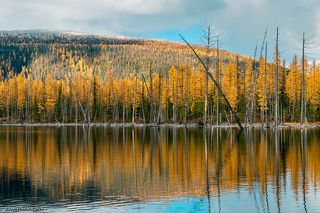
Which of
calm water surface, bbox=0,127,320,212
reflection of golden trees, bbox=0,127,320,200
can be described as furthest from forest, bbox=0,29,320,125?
calm water surface, bbox=0,127,320,212

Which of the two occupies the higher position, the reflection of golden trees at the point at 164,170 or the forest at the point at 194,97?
the forest at the point at 194,97

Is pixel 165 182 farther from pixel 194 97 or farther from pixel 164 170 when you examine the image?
pixel 194 97

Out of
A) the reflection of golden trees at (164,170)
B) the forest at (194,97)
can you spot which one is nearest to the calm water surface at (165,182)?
the reflection of golden trees at (164,170)

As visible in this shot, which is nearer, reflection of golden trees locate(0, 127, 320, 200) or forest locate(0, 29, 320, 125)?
reflection of golden trees locate(0, 127, 320, 200)

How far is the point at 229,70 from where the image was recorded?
110m

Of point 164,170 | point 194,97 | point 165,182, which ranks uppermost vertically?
point 194,97

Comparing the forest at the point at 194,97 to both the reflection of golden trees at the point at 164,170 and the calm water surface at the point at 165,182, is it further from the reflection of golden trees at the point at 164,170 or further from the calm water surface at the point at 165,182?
the calm water surface at the point at 165,182

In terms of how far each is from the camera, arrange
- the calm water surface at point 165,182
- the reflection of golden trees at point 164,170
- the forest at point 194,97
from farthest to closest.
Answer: the forest at point 194,97, the reflection of golden trees at point 164,170, the calm water surface at point 165,182

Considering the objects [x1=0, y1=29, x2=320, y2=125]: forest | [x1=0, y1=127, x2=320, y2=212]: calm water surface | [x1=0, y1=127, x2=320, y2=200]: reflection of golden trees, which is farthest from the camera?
[x1=0, y1=29, x2=320, y2=125]: forest

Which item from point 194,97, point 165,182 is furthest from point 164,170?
point 194,97

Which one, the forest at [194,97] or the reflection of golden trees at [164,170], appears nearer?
the reflection of golden trees at [164,170]

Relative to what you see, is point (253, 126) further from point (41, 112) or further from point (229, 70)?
point (41, 112)

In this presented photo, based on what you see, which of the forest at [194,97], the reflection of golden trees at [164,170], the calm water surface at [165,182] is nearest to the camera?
the calm water surface at [165,182]

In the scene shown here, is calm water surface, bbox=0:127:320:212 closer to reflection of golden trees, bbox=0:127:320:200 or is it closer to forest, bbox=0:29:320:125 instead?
reflection of golden trees, bbox=0:127:320:200
